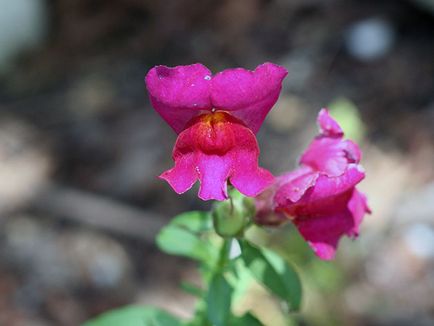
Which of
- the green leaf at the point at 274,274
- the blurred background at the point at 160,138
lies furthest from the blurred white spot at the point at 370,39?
the green leaf at the point at 274,274

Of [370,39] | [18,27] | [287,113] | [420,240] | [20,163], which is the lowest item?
[420,240]

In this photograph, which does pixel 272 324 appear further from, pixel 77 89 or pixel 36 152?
pixel 77 89

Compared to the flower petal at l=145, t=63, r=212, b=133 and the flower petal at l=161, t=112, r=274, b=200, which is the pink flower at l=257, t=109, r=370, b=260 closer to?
the flower petal at l=161, t=112, r=274, b=200

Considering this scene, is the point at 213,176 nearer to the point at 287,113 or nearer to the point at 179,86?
the point at 179,86

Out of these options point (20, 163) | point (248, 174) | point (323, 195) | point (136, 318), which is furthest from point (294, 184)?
point (20, 163)

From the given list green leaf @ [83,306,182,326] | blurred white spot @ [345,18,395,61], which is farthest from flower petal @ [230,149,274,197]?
blurred white spot @ [345,18,395,61]

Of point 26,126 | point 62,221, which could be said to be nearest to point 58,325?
point 62,221

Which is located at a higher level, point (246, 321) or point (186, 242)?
point (186, 242)
